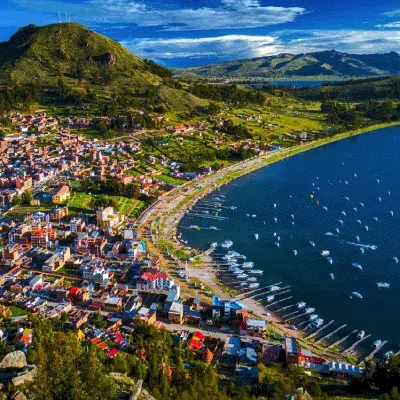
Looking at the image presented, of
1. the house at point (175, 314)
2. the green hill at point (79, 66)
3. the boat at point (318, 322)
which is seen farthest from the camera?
the green hill at point (79, 66)

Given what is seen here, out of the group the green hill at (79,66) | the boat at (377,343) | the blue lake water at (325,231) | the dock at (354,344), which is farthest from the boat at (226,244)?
the green hill at (79,66)

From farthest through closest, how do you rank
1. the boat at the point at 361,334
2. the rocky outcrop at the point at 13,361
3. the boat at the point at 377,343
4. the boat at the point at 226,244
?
the boat at the point at 226,244 < the boat at the point at 361,334 < the boat at the point at 377,343 < the rocky outcrop at the point at 13,361

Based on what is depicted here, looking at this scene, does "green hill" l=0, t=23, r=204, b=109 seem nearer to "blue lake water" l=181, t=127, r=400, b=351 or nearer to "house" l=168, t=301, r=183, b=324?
"blue lake water" l=181, t=127, r=400, b=351

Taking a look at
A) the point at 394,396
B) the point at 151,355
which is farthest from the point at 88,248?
the point at 394,396

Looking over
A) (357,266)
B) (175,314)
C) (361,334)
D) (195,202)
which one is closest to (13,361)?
(175,314)

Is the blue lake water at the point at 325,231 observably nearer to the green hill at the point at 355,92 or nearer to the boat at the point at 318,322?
the boat at the point at 318,322

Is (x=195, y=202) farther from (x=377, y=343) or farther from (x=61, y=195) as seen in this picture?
(x=377, y=343)
